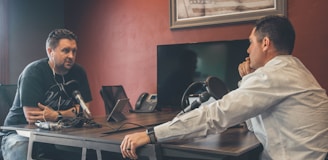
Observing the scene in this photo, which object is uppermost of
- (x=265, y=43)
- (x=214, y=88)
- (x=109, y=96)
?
(x=265, y=43)

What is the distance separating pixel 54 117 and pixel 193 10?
5.39 ft

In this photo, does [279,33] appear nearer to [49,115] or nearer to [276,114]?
[276,114]

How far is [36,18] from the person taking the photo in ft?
12.8

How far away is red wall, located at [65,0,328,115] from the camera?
2.63 meters

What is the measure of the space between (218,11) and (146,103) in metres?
1.04

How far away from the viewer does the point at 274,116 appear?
4.63 feet

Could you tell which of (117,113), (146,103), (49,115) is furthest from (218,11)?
(49,115)

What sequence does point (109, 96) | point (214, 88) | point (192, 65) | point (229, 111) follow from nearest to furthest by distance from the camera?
point (229, 111) → point (214, 88) → point (109, 96) → point (192, 65)

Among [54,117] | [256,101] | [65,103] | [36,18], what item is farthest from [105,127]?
[36,18]

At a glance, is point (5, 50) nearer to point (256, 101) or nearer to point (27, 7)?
point (27, 7)

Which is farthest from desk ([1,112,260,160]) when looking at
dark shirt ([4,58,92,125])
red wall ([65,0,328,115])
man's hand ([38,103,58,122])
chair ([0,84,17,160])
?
red wall ([65,0,328,115])

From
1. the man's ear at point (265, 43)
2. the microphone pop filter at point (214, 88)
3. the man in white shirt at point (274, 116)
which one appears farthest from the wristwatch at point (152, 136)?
the man's ear at point (265, 43)

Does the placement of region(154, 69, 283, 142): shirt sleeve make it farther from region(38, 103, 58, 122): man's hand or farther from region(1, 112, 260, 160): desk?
region(38, 103, 58, 122): man's hand

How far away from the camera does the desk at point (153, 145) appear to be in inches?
52.3
